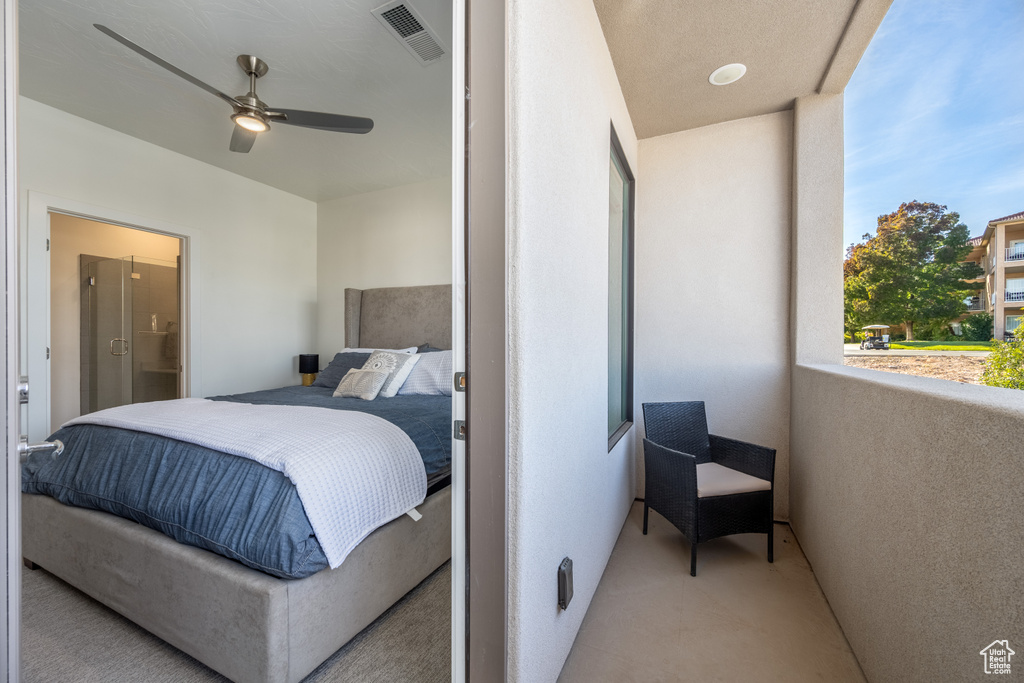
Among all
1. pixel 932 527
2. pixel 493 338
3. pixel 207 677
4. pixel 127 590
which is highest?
pixel 493 338

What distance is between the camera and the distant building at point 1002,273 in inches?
43.6

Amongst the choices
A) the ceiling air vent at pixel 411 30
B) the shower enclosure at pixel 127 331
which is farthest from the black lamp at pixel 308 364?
the ceiling air vent at pixel 411 30

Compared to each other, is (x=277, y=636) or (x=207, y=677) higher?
(x=277, y=636)

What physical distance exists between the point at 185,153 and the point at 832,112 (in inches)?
189

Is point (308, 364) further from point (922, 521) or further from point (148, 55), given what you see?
point (922, 521)

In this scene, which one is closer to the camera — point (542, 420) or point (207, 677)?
point (542, 420)

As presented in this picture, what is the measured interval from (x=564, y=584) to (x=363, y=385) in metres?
2.20

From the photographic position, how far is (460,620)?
1.11 m

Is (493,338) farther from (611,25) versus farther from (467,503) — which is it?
(611,25)

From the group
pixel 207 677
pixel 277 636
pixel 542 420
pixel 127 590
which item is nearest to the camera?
pixel 542 420

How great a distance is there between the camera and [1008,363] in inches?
44.5

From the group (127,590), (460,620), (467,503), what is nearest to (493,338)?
(467,503)

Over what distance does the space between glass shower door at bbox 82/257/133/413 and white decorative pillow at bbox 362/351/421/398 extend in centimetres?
262

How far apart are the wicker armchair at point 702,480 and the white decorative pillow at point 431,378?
1.51m
